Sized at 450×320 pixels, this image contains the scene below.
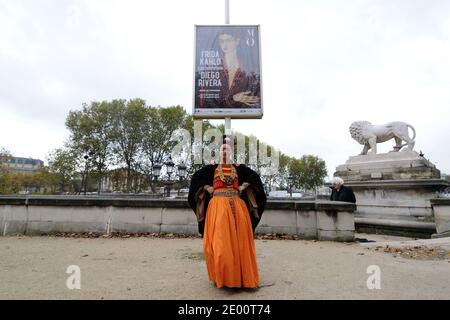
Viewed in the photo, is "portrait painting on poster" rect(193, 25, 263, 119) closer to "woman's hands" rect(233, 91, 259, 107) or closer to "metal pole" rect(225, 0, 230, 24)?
"woman's hands" rect(233, 91, 259, 107)

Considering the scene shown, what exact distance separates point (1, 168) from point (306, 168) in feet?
175

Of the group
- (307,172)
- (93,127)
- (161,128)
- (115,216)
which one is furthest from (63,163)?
(307,172)

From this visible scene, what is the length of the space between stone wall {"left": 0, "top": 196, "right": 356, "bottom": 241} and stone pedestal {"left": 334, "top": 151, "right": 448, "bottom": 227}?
5.53 m

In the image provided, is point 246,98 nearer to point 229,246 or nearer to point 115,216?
point 115,216

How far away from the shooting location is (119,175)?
40.8m

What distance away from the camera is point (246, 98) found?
8.29 metres

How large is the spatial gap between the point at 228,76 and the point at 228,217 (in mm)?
5721

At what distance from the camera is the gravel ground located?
3.19m

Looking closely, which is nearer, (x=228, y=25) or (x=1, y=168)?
(x=228, y=25)

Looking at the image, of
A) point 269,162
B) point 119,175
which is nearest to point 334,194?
point 119,175

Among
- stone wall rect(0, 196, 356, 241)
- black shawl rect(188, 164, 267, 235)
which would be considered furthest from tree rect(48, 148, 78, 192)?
black shawl rect(188, 164, 267, 235)

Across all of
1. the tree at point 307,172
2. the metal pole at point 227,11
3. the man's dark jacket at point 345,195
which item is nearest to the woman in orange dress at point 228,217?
the man's dark jacket at point 345,195

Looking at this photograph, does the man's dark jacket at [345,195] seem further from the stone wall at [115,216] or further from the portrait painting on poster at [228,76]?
the portrait painting on poster at [228,76]

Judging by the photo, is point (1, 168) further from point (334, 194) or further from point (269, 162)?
point (334, 194)
